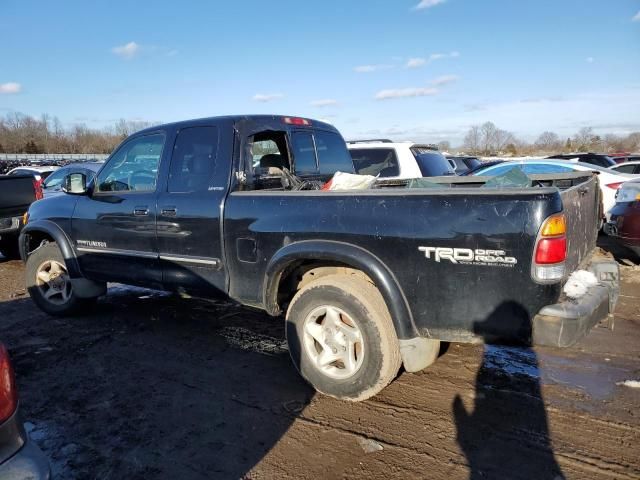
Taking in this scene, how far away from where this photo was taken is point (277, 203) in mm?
3504

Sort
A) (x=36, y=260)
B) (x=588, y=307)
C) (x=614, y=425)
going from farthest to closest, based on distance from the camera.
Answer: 1. (x=36, y=260)
2. (x=614, y=425)
3. (x=588, y=307)

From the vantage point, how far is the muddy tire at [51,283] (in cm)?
536

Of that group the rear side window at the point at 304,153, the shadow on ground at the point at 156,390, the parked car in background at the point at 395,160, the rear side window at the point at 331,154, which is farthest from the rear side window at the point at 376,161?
the shadow on ground at the point at 156,390

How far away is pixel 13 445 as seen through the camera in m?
1.88

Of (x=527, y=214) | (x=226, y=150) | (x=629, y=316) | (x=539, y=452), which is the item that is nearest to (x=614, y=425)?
(x=539, y=452)

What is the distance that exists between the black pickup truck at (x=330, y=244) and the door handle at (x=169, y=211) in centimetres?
2

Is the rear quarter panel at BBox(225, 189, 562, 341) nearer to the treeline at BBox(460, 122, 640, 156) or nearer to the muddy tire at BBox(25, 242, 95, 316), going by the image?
the muddy tire at BBox(25, 242, 95, 316)

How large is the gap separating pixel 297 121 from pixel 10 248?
727cm

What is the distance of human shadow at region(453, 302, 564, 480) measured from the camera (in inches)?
104

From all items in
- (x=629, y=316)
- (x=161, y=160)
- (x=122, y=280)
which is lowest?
(x=629, y=316)

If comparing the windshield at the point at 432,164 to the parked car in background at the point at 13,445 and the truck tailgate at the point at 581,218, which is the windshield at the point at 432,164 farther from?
the parked car in background at the point at 13,445

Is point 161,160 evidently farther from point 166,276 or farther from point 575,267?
point 575,267

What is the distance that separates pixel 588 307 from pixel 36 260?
5.50 meters

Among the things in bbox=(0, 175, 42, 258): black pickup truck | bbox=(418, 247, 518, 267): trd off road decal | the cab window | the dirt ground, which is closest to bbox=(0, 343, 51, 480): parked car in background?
the dirt ground
